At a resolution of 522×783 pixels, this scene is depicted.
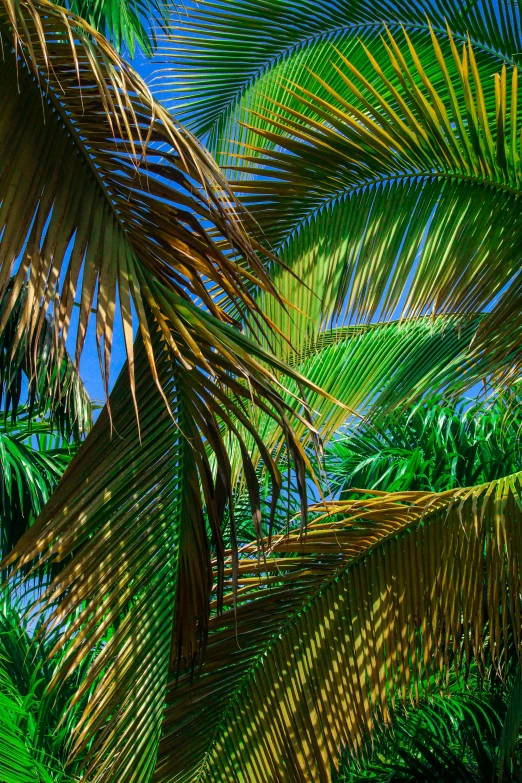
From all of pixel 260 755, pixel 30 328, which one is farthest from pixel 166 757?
pixel 30 328

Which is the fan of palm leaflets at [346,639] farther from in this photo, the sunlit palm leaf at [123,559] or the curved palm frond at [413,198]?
the curved palm frond at [413,198]

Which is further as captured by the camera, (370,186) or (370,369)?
(370,369)

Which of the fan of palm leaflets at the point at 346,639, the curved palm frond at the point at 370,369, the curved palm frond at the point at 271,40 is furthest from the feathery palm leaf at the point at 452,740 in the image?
the curved palm frond at the point at 271,40

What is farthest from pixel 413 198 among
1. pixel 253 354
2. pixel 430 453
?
pixel 430 453

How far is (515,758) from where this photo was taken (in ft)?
17.6

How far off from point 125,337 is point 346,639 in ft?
5.34

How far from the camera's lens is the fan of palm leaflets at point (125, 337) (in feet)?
6.21

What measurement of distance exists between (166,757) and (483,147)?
2.22 meters

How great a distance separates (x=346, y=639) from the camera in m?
2.97

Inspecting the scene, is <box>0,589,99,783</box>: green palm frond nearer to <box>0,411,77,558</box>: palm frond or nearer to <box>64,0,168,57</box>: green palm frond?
<box>0,411,77,558</box>: palm frond

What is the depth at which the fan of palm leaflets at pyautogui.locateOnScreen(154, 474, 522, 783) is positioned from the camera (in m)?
2.88

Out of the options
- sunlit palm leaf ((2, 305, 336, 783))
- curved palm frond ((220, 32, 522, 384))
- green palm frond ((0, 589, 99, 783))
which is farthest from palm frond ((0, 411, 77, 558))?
sunlit palm leaf ((2, 305, 336, 783))

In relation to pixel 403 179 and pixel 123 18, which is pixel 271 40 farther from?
pixel 123 18

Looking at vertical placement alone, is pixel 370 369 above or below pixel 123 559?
above
